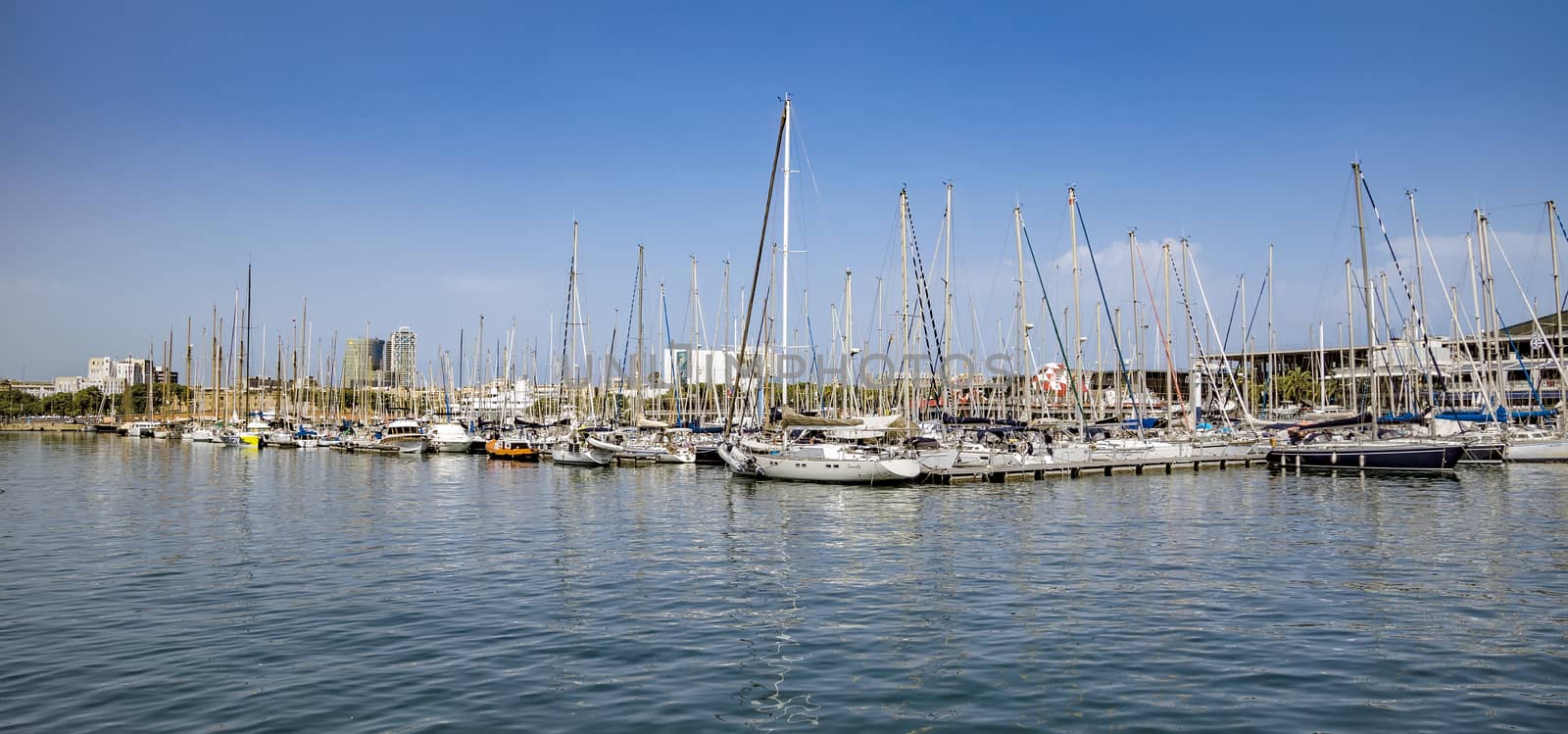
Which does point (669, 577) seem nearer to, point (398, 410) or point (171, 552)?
point (171, 552)

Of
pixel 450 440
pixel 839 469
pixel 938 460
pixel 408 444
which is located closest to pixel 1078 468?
pixel 938 460

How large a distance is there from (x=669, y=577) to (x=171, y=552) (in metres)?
13.8

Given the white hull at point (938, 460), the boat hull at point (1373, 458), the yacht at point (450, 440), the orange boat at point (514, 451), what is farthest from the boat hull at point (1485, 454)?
the yacht at point (450, 440)

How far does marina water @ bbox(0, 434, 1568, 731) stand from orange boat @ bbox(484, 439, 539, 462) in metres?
35.2

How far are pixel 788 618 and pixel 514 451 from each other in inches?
2300

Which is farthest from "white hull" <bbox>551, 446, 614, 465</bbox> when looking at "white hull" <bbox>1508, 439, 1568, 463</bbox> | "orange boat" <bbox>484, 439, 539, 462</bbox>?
"white hull" <bbox>1508, 439, 1568, 463</bbox>

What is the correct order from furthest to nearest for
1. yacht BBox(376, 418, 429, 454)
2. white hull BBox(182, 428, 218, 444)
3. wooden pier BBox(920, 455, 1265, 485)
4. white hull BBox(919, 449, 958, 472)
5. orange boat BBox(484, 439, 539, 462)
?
white hull BBox(182, 428, 218, 444) < yacht BBox(376, 418, 429, 454) < orange boat BBox(484, 439, 539, 462) < wooden pier BBox(920, 455, 1265, 485) < white hull BBox(919, 449, 958, 472)

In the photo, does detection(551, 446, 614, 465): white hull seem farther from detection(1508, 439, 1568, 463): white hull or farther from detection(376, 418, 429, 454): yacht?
detection(1508, 439, 1568, 463): white hull

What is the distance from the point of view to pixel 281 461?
73188 mm

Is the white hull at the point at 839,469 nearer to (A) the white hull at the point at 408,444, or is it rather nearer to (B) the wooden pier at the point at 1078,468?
(B) the wooden pier at the point at 1078,468

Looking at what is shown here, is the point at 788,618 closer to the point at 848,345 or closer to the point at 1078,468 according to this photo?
the point at 1078,468

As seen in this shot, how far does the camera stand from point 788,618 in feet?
58.8

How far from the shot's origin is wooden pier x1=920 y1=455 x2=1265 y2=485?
49.4 metres

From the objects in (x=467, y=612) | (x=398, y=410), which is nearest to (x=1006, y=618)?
(x=467, y=612)
